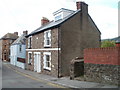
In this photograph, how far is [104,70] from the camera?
12.4 meters

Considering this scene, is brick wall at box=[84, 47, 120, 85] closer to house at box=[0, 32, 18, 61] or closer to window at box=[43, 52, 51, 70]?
window at box=[43, 52, 51, 70]

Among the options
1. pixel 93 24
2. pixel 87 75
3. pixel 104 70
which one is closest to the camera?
pixel 104 70

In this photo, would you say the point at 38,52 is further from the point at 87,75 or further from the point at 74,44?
the point at 87,75

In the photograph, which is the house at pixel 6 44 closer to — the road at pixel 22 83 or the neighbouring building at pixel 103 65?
the road at pixel 22 83

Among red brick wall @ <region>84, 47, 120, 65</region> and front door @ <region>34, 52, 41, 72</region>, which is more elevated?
red brick wall @ <region>84, 47, 120, 65</region>

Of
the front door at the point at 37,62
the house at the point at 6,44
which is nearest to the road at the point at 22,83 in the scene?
the front door at the point at 37,62

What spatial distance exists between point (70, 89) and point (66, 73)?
5.70m

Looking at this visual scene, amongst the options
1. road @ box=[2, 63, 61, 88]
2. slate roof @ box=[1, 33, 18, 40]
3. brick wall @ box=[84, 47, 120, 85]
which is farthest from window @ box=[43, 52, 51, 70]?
slate roof @ box=[1, 33, 18, 40]

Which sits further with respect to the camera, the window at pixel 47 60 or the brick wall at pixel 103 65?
the window at pixel 47 60

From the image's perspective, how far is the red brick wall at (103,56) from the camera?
11.6 m

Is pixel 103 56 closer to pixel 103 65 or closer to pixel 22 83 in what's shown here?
pixel 103 65

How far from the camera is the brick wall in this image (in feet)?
38.2

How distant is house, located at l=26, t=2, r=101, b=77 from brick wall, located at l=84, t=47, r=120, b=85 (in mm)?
4084

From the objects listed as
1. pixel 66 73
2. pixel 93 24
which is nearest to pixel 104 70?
pixel 66 73
